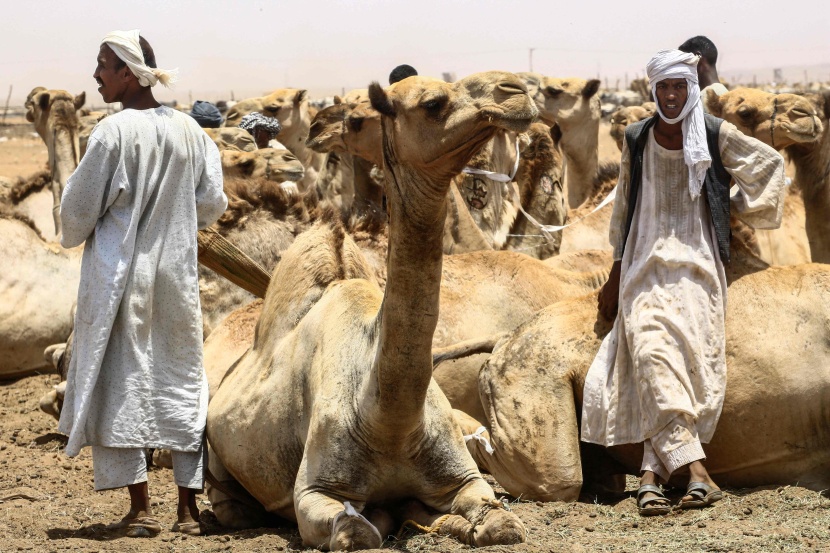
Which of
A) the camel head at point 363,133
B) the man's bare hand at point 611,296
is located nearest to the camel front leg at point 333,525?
the man's bare hand at point 611,296

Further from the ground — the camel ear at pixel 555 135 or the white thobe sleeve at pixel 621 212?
the white thobe sleeve at pixel 621 212

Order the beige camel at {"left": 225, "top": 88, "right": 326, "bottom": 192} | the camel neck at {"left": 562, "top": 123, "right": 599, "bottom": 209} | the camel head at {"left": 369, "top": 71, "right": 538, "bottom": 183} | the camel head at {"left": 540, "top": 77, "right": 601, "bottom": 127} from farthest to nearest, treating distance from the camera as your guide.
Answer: the beige camel at {"left": 225, "top": 88, "right": 326, "bottom": 192} → the camel neck at {"left": 562, "top": 123, "right": 599, "bottom": 209} → the camel head at {"left": 540, "top": 77, "right": 601, "bottom": 127} → the camel head at {"left": 369, "top": 71, "right": 538, "bottom": 183}

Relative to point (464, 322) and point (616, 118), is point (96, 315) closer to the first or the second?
point (464, 322)

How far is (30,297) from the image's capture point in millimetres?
9859

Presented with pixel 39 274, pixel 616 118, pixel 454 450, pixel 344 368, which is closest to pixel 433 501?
pixel 454 450

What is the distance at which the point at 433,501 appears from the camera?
4.99 metres

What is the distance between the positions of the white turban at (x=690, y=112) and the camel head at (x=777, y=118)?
4.54 ft

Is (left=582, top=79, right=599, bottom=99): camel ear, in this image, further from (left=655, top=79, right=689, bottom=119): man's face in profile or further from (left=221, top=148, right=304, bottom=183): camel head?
(left=655, top=79, right=689, bottom=119): man's face in profile

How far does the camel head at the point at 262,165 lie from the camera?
33.4ft

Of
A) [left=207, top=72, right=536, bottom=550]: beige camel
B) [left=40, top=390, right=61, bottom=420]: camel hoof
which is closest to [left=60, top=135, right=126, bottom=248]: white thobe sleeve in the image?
[left=207, top=72, right=536, bottom=550]: beige camel

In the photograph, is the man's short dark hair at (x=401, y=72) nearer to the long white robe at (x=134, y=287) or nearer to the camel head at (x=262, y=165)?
the camel head at (x=262, y=165)

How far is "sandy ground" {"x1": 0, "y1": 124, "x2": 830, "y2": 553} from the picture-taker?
4.81 metres

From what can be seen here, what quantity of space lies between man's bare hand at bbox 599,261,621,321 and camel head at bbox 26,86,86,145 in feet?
29.5

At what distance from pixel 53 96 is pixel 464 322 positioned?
7.98m
